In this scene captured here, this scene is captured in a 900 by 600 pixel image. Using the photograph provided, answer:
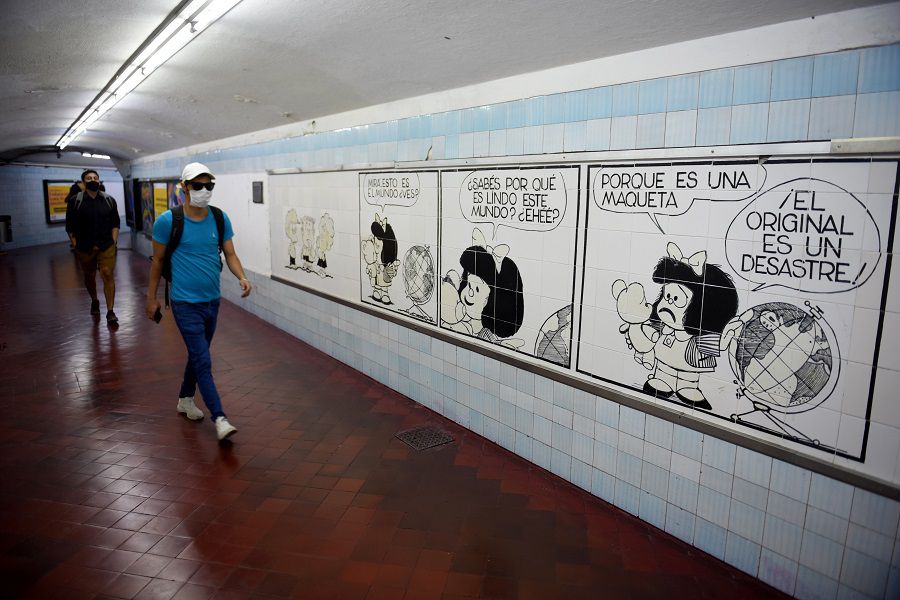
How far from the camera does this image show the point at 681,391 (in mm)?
3170

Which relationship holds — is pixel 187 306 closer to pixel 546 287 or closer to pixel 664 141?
pixel 546 287

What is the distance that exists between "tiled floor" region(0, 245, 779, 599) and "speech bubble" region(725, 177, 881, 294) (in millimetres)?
1625

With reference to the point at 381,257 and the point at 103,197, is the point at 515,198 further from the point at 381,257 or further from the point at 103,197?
the point at 103,197

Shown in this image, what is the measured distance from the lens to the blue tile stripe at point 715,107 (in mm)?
2379

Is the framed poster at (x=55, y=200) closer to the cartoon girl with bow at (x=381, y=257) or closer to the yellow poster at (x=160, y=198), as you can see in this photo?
the yellow poster at (x=160, y=198)

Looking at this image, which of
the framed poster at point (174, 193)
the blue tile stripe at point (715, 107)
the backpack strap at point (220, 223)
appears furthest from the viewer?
the framed poster at point (174, 193)

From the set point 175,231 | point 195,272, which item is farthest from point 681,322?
point 175,231

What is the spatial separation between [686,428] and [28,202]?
75.0 feet

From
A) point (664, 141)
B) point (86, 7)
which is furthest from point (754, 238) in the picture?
point (86, 7)

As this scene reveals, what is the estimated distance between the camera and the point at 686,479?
320cm

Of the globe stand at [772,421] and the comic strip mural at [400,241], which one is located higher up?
the comic strip mural at [400,241]

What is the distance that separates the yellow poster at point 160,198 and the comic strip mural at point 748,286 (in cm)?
1237

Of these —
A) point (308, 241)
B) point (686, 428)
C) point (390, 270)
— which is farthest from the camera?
point (308, 241)

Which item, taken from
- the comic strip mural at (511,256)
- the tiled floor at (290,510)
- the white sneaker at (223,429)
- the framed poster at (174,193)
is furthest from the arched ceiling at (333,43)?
the framed poster at (174,193)
